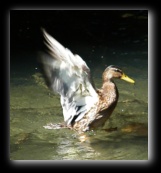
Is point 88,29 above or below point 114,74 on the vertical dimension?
above

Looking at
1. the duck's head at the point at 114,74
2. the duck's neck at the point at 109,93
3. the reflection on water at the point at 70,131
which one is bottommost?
the reflection on water at the point at 70,131

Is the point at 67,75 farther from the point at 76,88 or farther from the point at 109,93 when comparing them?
the point at 109,93

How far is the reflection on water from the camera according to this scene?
5.49 meters

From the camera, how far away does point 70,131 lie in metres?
6.07

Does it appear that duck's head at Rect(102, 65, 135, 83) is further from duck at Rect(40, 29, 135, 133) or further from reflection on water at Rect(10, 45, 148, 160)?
Result: reflection on water at Rect(10, 45, 148, 160)

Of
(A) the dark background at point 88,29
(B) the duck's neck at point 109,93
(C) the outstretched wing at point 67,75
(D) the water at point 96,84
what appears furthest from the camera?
(A) the dark background at point 88,29

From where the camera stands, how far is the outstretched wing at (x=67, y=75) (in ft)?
17.8

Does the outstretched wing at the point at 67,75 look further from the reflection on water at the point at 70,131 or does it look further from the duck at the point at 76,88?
the reflection on water at the point at 70,131

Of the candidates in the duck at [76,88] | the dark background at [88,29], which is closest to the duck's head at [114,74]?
the duck at [76,88]

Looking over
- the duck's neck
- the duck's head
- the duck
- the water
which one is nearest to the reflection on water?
the water

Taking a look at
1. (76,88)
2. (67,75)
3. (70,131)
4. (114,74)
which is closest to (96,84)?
(114,74)

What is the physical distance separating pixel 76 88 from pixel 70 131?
566 millimetres
